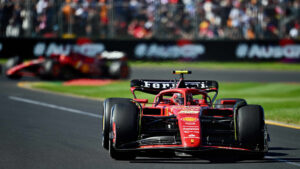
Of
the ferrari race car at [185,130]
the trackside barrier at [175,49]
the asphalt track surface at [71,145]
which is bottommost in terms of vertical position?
the asphalt track surface at [71,145]

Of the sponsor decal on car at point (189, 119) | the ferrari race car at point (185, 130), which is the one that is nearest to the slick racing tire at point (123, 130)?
the ferrari race car at point (185, 130)

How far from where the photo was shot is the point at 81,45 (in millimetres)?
29031

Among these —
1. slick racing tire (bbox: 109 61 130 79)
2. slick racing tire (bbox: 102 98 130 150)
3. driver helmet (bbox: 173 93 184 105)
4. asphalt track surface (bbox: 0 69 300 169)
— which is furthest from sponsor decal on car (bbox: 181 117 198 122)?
slick racing tire (bbox: 109 61 130 79)

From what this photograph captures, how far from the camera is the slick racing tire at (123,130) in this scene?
24.5ft

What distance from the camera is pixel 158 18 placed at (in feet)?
92.7

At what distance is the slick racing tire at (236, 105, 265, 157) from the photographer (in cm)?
749

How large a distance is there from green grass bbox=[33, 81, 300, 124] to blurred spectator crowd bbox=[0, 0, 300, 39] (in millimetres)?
6313

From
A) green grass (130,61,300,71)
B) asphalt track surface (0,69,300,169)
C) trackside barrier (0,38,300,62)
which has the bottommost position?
asphalt track surface (0,69,300,169)

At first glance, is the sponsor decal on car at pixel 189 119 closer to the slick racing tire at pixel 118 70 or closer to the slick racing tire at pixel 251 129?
the slick racing tire at pixel 251 129

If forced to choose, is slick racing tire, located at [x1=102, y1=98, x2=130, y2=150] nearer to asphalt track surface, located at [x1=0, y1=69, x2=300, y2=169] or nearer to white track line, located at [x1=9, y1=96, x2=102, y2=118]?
asphalt track surface, located at [x1=0, y1=69, x2=300, y2=169]

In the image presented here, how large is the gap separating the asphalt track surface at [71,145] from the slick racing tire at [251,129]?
236 mm

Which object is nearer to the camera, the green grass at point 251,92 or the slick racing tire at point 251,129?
the slick racing tire at point 251,129

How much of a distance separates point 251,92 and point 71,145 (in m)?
12.0

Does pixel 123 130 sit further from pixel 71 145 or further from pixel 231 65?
pixel 231 65
